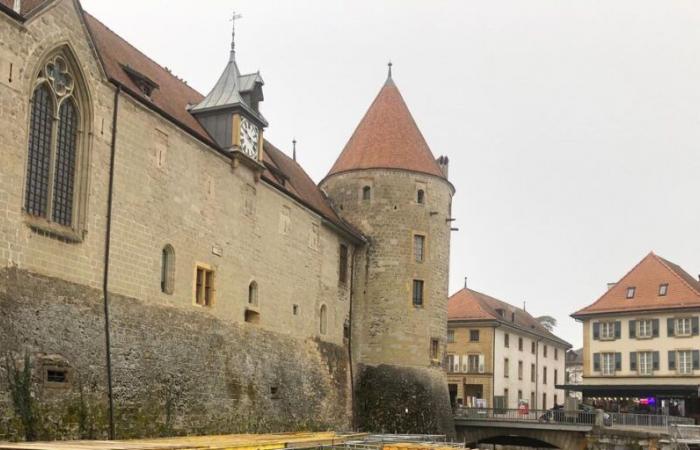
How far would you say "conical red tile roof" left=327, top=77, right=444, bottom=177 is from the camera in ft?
126

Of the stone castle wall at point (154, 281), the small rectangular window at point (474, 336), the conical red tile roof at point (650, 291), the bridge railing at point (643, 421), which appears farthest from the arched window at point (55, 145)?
the small rectangular window at point (474, 336)

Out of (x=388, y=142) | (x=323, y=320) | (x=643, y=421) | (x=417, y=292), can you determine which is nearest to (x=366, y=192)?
(x=388, y=142)

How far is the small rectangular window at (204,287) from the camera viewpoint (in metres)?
24.8

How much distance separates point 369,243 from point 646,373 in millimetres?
22719

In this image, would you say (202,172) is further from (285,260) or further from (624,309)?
(624,309)

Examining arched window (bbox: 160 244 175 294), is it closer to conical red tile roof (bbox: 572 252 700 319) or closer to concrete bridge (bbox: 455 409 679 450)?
concrete bridge (bbox: 455 409 679 450)

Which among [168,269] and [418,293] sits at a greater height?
[418,293]

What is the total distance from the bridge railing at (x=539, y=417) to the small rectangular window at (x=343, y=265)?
10.2 meters

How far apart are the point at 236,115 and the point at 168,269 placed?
19.8ft

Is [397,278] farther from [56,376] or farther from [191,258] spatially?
[56,376]

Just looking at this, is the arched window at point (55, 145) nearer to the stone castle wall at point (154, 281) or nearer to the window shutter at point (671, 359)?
the stone castle wall at point (154, 281)

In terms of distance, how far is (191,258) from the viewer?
957 inches

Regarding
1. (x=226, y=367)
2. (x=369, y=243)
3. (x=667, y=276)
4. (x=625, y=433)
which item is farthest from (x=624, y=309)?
(x=226, y=367)

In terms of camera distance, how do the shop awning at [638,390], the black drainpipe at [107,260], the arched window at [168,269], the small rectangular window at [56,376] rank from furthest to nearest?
the shop awning at [638,390], the arched window at [168,269], the black drainpipe at [107,260], the small rectangular window at [56,376]
